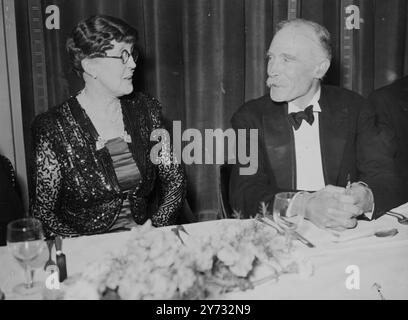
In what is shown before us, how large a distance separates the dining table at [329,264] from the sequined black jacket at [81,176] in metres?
0.58

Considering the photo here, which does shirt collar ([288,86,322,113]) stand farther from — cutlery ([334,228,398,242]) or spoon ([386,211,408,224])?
cutlery ([334,228,398,242])

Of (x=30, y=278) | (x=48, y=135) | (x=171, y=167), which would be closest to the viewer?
(x=30, y=278)

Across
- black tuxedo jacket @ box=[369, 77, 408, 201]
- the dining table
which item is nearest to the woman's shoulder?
the dining table

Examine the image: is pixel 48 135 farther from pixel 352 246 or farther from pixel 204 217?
pixel 204 217

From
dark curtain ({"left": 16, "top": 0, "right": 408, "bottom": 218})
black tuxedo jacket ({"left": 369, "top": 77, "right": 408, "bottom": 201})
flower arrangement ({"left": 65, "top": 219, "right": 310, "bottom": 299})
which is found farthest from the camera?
dark curtain ({"left": 16, "top": 0, "right": 408, "bottom": 218})

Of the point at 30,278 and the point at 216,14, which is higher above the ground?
the point at 216,14

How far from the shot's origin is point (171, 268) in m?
1.02

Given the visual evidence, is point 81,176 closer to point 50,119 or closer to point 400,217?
point 50,119

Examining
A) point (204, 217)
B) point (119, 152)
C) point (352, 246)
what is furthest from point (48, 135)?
point (204, 217)

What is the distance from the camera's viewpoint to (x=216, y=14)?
120 inches

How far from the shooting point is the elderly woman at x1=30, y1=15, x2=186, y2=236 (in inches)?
80.1

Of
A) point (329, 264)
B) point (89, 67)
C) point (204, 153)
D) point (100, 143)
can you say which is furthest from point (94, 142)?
point (204, 153)

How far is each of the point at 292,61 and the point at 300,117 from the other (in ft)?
0.87
